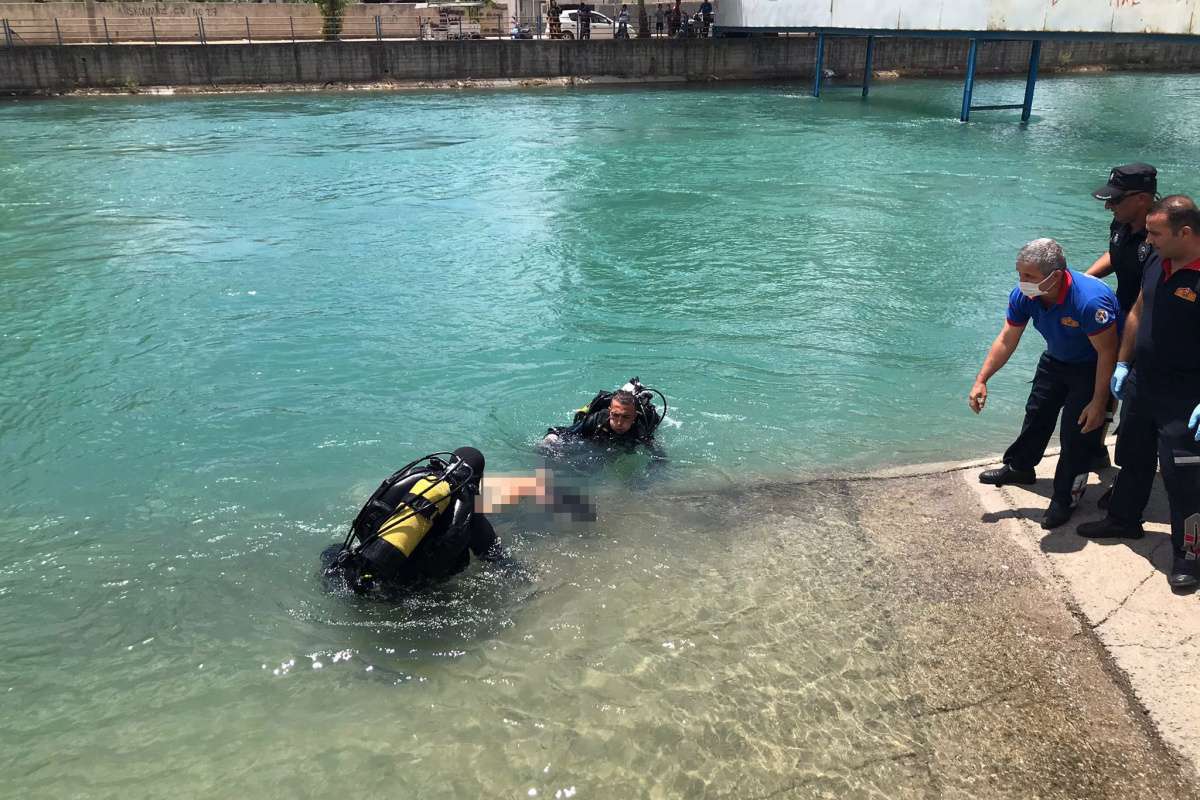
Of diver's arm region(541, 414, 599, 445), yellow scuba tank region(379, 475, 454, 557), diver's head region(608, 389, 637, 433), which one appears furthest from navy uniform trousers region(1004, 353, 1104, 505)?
yellow scuba tank region(379, 475, 454, 557)

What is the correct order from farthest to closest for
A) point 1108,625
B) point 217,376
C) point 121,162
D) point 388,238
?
point 121,162 → point 388,238 → point 217,376 → point 1108,625

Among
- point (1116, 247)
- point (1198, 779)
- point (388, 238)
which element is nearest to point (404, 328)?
point (388, 238)

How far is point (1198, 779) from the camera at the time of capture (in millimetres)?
3516

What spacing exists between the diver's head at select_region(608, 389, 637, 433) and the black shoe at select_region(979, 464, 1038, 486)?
7.70 feet

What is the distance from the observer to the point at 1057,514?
5.18 meters

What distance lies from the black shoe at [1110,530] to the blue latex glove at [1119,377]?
2.35ft

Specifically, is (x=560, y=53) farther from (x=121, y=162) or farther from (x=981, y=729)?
(x=981, y=729)

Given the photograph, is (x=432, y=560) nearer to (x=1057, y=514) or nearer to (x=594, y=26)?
(x=1057, y=514)

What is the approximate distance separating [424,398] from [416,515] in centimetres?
427

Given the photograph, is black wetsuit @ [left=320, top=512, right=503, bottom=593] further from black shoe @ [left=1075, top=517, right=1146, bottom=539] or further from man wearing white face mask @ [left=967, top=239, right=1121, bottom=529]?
black shoe @ [left=1075, top=517, right=1146, bottom=539]

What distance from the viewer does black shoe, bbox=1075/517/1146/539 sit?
4.90 m

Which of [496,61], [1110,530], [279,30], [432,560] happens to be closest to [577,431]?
[432,560]

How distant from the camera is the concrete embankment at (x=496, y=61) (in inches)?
1391

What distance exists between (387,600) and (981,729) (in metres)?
3.04
